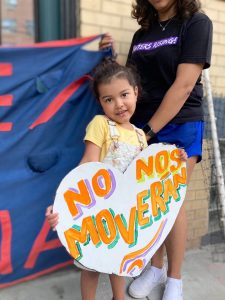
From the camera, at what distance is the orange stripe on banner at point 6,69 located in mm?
2063

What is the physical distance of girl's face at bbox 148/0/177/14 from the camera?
204cm

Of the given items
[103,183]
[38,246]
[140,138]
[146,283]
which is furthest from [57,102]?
[146,283]

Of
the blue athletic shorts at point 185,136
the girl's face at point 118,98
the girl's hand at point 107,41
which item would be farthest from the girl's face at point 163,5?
the blue athletic shorts at point 185,136

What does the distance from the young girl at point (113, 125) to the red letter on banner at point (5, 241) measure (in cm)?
55

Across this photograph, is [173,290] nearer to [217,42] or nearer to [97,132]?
[97,132]

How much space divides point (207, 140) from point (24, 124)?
1.53m

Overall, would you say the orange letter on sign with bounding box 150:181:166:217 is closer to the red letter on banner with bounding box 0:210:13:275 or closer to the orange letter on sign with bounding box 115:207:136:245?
the orange letter on sign with bounding box 115:207:136:245

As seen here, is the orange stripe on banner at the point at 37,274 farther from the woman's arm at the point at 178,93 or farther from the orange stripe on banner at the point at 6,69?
the orange stripe on banner at the point at 6,69

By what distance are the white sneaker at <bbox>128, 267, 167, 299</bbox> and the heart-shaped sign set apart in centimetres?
47

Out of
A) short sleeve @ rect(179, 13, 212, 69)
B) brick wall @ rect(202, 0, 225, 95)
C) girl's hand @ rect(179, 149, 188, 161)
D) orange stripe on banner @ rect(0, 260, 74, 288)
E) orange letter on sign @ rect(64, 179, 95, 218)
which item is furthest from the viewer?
brick wall @ rect(202, 0, 225, 95)

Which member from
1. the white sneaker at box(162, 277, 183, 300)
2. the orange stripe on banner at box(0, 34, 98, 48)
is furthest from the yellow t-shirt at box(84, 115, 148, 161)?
the white sneaker at box(162, 277, 183, 300)

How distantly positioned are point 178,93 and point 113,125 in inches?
16.2

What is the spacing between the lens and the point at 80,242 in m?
1.78

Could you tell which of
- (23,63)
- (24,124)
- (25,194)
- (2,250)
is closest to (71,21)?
(23,63)
